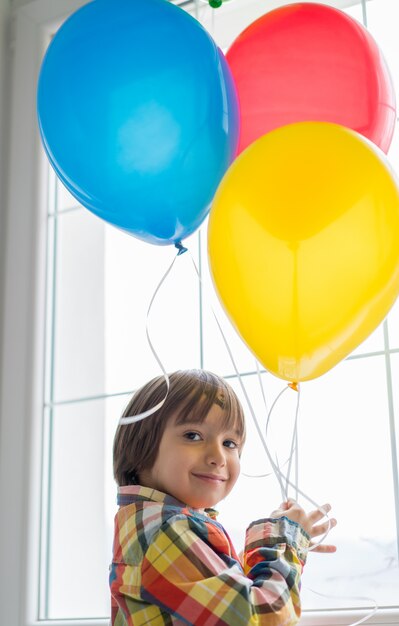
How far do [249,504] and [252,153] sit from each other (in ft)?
2.69

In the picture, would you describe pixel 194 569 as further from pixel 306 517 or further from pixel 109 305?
pixel 109 305

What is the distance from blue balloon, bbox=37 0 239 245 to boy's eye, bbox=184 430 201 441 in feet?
0.96

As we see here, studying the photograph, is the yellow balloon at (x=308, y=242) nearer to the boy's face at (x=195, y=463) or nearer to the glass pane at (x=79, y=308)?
the boy's face at (x=195, y=463)

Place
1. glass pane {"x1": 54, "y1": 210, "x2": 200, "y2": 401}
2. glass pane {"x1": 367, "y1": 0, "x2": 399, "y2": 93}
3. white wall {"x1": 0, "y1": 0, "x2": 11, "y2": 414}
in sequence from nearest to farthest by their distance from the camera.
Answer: glass pane {"x1": 367, "y1": 0, "x2": 399, "y2": 93} < glass pane {"x1": 54, "y1": 210, "x2": 200, "y2": 401} < white wall {"x1": 0, "y1": 0, "x2": 11, "y2": 414}

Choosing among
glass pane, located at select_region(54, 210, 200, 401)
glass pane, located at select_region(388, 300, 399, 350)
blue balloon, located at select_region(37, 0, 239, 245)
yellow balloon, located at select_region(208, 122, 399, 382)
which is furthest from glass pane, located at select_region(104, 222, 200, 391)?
yellow balloon, located at select_region(208, 122, 399, 382)

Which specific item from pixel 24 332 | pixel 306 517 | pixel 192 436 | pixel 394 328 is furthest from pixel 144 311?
pixel 306 517

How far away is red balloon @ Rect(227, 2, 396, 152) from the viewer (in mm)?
1284

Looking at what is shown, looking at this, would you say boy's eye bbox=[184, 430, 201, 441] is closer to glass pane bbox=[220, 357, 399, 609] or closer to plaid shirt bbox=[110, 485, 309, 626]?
plaid shirt bbox=[110, 485, 309, 626]

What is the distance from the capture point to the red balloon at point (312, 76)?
128 cm

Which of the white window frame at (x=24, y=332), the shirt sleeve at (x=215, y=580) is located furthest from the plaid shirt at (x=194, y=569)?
the white window frame at (x=24, y=332)

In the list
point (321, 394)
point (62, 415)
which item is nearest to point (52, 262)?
point (62, 415)

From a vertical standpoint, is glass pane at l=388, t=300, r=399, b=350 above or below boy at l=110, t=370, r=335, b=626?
above

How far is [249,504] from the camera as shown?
178 centimetres

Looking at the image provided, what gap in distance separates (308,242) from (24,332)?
107 cm
